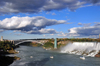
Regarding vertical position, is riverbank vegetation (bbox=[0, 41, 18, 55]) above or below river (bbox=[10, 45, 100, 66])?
above

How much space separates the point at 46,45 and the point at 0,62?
6348 cm

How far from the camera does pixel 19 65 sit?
92.3ft

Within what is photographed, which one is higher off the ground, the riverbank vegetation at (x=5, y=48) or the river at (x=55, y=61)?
the riverbank vegetation at (x=5, y=48)

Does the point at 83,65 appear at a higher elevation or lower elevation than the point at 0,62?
lower

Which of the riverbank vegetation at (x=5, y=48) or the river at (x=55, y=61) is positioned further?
the riverbank vegetation at (x=5, y=48)

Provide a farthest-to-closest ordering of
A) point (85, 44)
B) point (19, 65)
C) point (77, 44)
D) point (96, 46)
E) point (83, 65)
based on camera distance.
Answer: point (77, 44) < point (85, 44) < point (96, 46) < point (83, 65) < point (19, 65)

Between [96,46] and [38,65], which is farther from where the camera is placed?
[96,46]

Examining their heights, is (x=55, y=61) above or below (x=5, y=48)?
below

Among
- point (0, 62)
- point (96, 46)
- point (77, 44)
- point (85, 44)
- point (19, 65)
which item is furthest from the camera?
point (77, 44)

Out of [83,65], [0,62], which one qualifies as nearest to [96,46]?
[83,65]

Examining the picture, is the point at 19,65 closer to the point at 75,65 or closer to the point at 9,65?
the point at 9,65

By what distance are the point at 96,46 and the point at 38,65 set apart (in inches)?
1530

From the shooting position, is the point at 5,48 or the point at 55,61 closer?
the point at 55,61

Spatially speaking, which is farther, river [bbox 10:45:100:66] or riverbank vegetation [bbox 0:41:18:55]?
riverbank vegetation [bbox 0:41:18:55]
